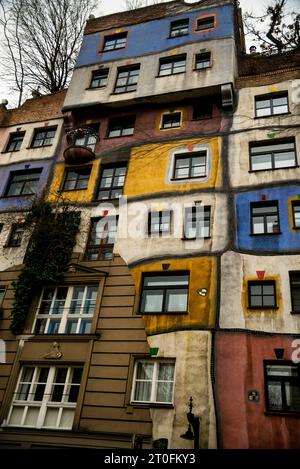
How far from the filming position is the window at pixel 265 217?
15.1 metres

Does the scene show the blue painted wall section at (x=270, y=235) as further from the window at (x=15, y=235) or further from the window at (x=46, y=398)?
the window at (x=15, y=235)

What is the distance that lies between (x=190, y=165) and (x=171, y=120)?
3304 millimetres

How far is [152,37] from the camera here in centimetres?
2233

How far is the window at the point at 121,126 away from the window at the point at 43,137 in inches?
129

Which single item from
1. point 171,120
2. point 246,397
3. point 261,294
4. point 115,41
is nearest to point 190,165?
point 171,120

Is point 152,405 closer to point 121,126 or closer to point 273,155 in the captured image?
point 273,155

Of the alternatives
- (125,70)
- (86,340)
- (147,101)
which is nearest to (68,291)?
(86,340)

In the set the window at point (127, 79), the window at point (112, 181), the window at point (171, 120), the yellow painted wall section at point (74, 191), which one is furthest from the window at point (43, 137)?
the window at point (171, 120)

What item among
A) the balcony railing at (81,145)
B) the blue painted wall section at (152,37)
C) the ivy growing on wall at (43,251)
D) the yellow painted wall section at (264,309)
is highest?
the blue painted wall section at (152,37)

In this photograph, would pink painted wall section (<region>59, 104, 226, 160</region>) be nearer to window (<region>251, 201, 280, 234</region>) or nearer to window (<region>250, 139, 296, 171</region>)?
window (<region>250, 139, 296, 171</region>)

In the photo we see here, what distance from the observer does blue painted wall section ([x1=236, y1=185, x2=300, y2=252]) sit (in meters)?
14.3

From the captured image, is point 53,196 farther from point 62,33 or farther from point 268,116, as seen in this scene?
point 62,33

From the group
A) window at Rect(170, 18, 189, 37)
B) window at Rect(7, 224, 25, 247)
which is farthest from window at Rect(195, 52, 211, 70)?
window at Rect(7, 224, 25, 247)

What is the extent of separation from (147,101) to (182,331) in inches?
459
